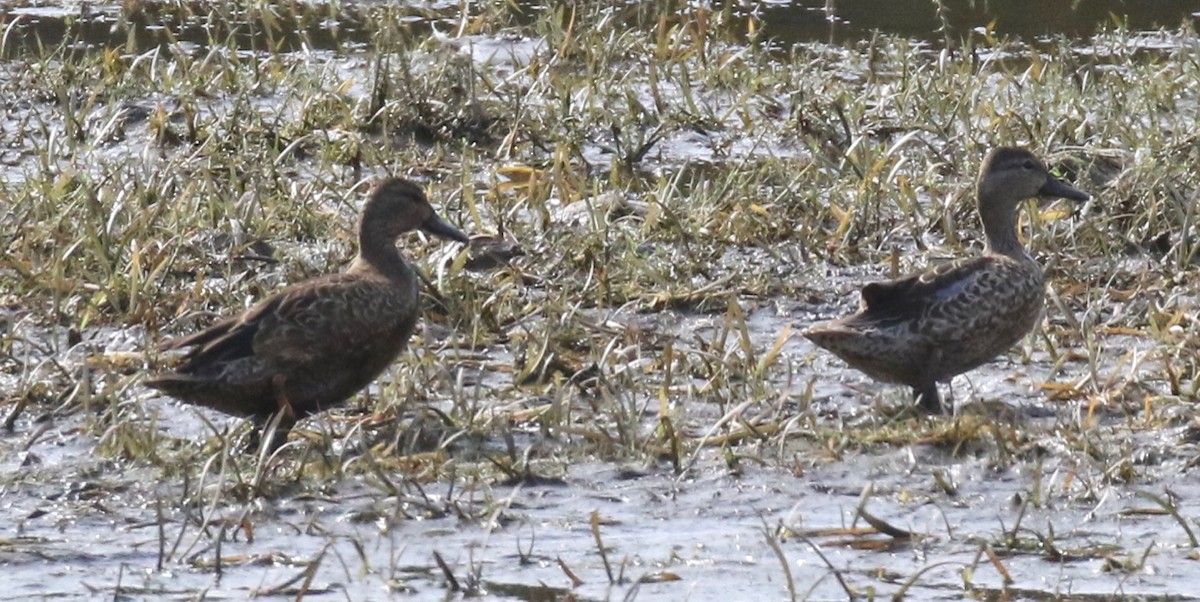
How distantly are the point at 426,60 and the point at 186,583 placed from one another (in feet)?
17.2

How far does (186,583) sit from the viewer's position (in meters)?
5.52

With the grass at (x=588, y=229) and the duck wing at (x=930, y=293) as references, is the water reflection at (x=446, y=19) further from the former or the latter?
the duck wing at (x=930, y=293)

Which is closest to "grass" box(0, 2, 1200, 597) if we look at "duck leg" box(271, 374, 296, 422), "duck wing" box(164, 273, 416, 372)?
"duck leg" box(271, 374, 296, 422)

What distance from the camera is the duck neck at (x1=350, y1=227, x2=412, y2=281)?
7.38 metres

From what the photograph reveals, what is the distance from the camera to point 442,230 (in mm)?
7996

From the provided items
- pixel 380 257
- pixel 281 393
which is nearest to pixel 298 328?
pixel 281 393

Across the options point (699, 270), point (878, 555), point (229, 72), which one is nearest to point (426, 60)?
point (229, 72)

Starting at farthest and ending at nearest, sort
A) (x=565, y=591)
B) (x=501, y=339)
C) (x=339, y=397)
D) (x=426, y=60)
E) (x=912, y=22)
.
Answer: (x=912, y=22)
(x=426, y=60)
(x=501, y=339)
(x=339, y=397)
(x=565, y=591)

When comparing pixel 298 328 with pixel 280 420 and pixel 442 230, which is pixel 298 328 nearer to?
pixel 280 420

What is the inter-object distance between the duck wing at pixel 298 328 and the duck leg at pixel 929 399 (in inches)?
70.0

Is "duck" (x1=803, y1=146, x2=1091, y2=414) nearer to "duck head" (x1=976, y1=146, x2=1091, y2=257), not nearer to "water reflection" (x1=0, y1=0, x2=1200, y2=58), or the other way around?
"duck head" (x1=976, y1=146, x2=1091, y2=257)

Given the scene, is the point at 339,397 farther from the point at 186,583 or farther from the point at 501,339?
the point at 186,583

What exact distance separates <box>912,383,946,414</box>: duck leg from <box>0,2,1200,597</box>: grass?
189mm

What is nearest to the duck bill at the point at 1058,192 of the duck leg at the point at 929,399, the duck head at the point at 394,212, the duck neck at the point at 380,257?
the duck leg at the point at 929,399
